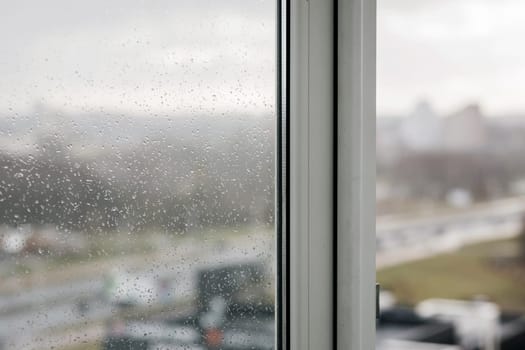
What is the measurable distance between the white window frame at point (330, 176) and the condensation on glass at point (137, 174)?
2.3 inches

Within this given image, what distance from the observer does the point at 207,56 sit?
1.05m

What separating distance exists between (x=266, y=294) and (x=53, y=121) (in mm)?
620

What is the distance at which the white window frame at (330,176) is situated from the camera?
1.24 metres

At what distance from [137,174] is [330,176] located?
55 cm

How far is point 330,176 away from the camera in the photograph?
1328 millimetres

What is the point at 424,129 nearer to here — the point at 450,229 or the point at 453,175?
the point at 453,175

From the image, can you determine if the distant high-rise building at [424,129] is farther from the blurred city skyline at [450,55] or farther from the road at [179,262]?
→ the road at [179,262]

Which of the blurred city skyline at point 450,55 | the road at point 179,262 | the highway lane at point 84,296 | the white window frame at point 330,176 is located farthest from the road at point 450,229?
the highway lane at point 84,296

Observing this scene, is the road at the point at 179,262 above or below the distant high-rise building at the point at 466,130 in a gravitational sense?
below

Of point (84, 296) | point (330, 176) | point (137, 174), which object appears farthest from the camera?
point (330, 176)

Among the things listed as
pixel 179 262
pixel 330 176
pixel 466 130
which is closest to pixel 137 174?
pixel 179 262

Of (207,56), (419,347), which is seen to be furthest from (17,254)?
(419,347)

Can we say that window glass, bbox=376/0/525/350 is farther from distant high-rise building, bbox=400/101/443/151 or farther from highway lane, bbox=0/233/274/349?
highway lane, bbox=0/233/274/349

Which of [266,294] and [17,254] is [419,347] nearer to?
[266,294]
